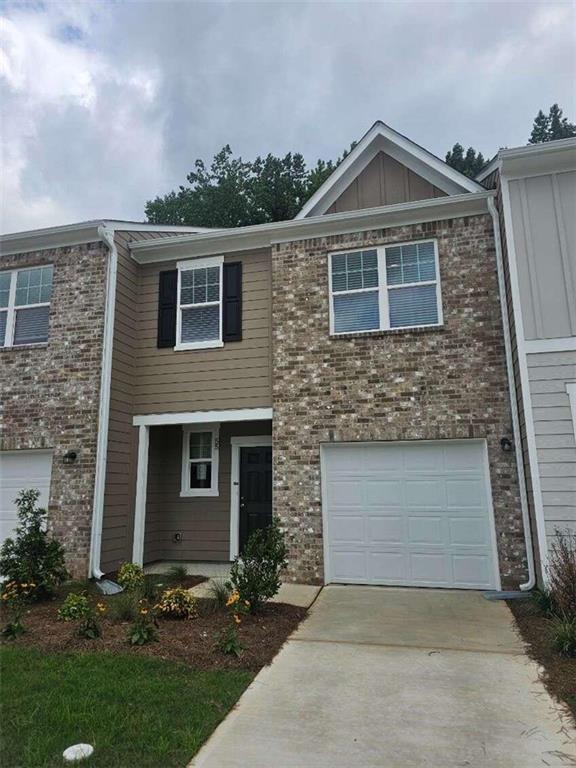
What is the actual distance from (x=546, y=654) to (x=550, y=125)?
80.0ft

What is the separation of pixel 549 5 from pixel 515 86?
484cm

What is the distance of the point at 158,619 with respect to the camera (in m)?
5.99

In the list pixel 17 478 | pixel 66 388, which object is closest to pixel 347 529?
pixel 66 388

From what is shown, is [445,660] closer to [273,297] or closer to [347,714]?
[347,714]

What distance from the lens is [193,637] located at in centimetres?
527

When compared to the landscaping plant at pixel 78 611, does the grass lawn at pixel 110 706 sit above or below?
below

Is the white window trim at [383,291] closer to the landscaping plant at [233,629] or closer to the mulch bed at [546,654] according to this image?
the mulch bed at [546,654]

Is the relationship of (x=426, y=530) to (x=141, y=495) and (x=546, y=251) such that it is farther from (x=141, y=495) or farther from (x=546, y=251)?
(x=141, y=495)

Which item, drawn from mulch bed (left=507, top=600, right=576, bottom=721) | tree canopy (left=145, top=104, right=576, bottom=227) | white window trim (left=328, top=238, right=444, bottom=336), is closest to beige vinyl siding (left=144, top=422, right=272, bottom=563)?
white window trim (left=328, top=238, right=444, bottom=336)

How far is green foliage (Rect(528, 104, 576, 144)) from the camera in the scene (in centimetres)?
2238

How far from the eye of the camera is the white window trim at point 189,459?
10008 millimetres

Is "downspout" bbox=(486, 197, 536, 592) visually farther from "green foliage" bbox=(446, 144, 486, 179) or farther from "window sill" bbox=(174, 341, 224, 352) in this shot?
"green foliage" bbox=(446, 144, 486, 179)

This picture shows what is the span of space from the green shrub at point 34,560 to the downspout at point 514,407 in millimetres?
6516

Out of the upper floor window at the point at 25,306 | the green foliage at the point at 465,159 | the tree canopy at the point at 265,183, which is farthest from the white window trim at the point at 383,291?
the green foliage at the point at 465,159
